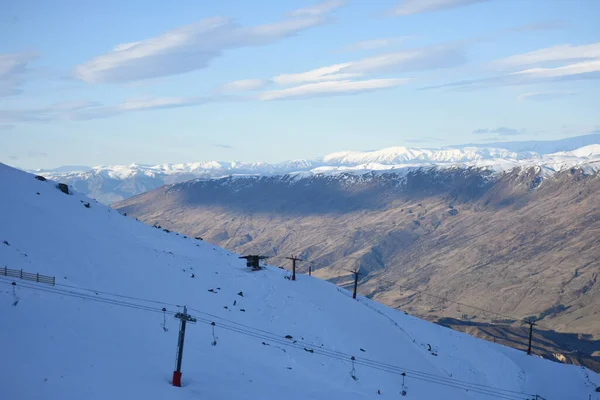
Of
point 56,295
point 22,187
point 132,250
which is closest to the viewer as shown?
point 56,295

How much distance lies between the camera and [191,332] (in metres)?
39.8

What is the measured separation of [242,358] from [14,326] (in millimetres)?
13805

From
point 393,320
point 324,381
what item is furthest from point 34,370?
point 393,320

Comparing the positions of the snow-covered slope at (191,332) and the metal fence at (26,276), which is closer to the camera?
the snow-covered slope at (191,332)

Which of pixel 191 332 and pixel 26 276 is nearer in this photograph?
pixel 26 276

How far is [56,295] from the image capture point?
35.0 meters

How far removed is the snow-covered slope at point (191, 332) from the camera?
93.3ft

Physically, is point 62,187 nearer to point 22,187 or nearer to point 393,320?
point 22,187

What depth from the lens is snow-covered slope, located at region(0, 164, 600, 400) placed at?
28438mm

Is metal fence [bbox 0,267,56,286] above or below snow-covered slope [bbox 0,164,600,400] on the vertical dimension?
above

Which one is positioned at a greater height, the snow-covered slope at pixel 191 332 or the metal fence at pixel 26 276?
the metal fence at pixel 26 276

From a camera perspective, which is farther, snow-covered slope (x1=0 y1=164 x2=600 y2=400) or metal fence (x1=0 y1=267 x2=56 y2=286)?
metal fence (x1=0 y1=267 x2=56 y2=286)

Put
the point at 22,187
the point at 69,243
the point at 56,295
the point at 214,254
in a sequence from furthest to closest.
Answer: the point at 214,254
the point at 22,187
the point at 69,243
the point at 56,295

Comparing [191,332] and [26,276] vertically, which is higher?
[26,276]
